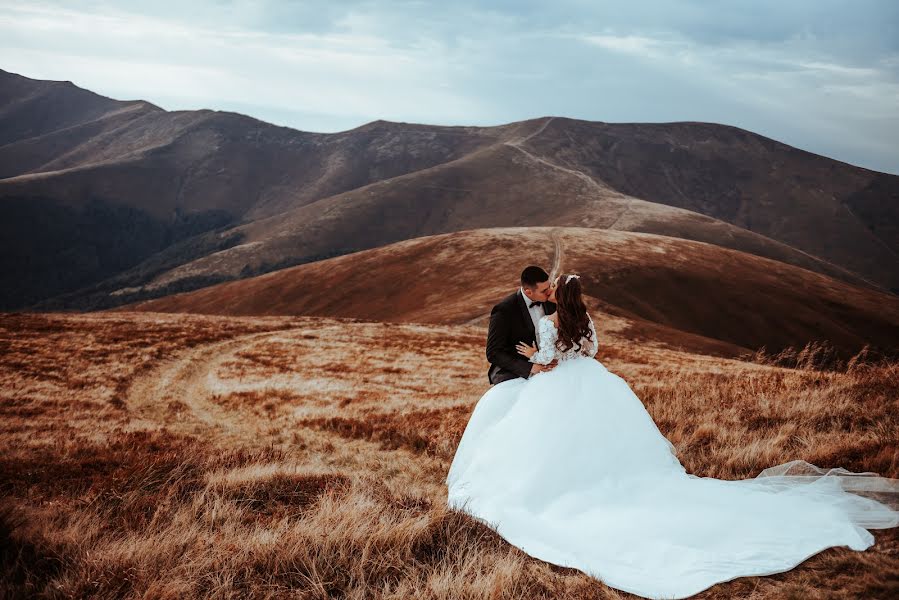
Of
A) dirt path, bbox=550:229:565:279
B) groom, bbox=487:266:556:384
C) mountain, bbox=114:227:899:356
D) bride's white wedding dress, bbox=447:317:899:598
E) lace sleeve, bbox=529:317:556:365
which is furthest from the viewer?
dirt path, bbox=550:229:565:279

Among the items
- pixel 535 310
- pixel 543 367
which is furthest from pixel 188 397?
pixel 543 367

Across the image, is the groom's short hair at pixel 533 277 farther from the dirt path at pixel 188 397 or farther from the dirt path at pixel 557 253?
the dirt path at pixel 557 253

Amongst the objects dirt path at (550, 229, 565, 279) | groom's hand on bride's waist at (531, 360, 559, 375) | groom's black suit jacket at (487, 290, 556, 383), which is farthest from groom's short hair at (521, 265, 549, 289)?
dirt path at (550, 229, 565, 279)

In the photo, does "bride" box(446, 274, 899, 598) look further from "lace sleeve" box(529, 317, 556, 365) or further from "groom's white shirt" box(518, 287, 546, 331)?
"groom's white shirt" box(518, 287, 546, 331)

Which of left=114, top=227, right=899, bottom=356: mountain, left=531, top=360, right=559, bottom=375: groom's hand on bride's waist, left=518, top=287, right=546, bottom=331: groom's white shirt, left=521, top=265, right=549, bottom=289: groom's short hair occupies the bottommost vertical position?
left=114, top=227, right=899, bottom=356: mountain

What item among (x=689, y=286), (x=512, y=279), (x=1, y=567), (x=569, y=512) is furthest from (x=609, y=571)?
(x=689, y=286)

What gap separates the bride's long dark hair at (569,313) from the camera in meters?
6.86

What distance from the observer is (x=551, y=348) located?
7.05 m

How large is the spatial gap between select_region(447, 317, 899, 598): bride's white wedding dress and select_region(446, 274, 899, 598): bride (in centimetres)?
1

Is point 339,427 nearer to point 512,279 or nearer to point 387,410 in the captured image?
point 387,410

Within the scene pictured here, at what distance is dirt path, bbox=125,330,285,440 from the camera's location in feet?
50.2

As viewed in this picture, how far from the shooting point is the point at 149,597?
391cm

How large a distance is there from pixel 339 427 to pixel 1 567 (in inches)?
395

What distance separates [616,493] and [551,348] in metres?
2.02
